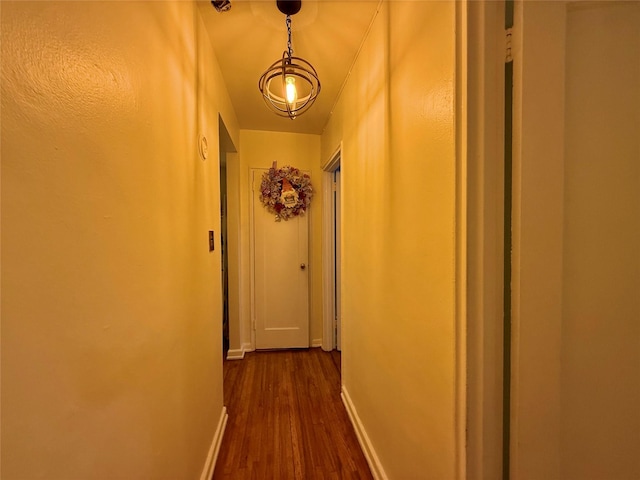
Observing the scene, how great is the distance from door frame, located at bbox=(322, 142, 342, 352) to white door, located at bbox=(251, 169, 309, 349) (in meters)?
0.21

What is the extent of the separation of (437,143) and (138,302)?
1077mm

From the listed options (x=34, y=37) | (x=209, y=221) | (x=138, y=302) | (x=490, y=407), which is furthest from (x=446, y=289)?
(x=209, y=221)

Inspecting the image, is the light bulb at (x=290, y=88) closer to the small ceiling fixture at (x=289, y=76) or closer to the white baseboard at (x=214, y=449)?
the small ceiling fixture at (x=289, y=76)

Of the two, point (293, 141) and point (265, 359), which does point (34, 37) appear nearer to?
point (293, 141)

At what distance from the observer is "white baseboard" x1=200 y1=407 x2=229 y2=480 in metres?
1.31

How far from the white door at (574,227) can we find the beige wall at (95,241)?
1.09 meters

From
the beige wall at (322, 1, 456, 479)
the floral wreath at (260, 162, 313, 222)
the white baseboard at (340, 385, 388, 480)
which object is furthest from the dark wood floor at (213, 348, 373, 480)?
the floral wreath at (260, 162, 313, 222)

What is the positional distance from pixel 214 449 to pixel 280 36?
2383mm

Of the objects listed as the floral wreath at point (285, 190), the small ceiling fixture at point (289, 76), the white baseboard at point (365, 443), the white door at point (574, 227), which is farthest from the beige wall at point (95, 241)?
the floral wreath at point (285, 190)

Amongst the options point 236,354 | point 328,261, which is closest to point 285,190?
point 328,261

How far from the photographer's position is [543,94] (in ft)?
2.33

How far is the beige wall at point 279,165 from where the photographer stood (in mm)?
2789

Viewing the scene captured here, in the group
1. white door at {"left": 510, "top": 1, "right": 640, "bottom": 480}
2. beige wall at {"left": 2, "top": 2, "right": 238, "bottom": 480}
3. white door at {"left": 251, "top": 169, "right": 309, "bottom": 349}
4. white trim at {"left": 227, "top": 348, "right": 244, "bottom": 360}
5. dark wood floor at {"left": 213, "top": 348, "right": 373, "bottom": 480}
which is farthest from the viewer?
white door at {"left": 251, "top": 169, "right": 309, "bottom": 349}

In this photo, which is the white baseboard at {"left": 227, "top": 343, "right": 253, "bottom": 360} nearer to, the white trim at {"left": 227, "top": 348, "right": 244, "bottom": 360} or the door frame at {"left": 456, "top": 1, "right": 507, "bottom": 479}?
the white trim at {"left": 227, "top": 348, "right": 244, "bottom": 360}
